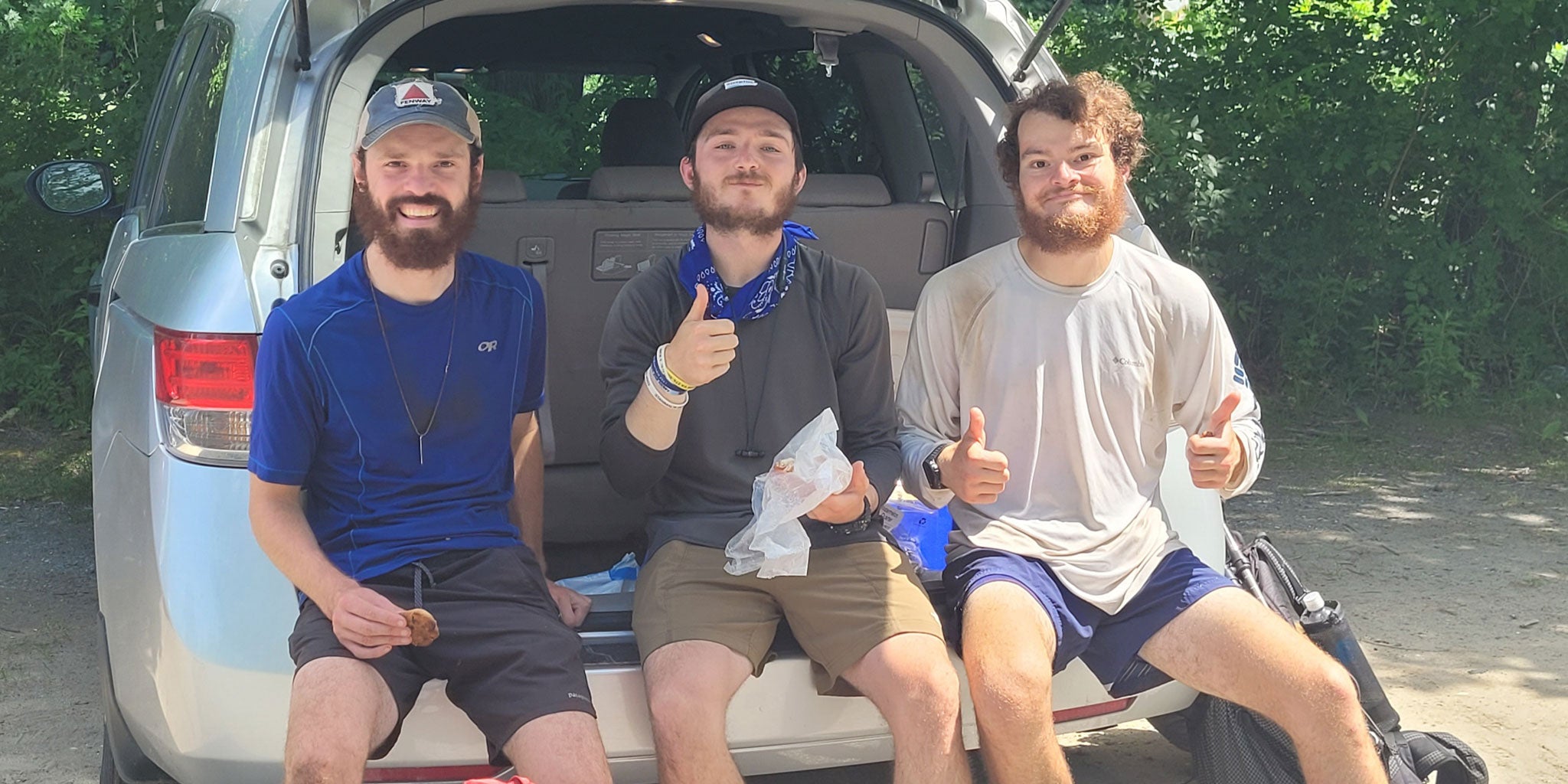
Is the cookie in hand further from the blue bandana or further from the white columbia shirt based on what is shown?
the white columbia shirt

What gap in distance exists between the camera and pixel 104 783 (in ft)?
10.2

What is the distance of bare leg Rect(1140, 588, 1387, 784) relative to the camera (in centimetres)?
269

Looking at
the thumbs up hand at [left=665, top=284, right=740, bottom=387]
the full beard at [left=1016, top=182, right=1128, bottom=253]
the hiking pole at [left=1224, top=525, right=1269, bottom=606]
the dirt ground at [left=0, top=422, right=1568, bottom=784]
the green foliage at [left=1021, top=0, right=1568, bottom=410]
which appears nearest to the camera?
the thumbs up hand at [left=665, top=284, right=740, bottom=387]

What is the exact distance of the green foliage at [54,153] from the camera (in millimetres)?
6773

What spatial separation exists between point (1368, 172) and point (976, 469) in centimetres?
492

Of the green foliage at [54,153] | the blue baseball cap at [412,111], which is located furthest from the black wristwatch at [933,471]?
the green foliage at [54,153]

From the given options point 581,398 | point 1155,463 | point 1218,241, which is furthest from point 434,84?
point 1218,241

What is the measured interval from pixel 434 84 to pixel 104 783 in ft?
5.17

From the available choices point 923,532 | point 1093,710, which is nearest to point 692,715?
point 1093,710

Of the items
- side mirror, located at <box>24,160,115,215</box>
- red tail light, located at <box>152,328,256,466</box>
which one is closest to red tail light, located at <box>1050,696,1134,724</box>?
red tail light, located at <box>152,328,256,466</box>

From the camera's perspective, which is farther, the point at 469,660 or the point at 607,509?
the point at 607,509

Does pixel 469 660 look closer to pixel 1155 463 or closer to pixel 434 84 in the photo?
pixel 434 84

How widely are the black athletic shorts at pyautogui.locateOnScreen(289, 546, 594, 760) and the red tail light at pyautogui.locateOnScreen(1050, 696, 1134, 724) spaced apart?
89cm

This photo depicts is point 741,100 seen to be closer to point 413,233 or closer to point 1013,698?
point 413,233
